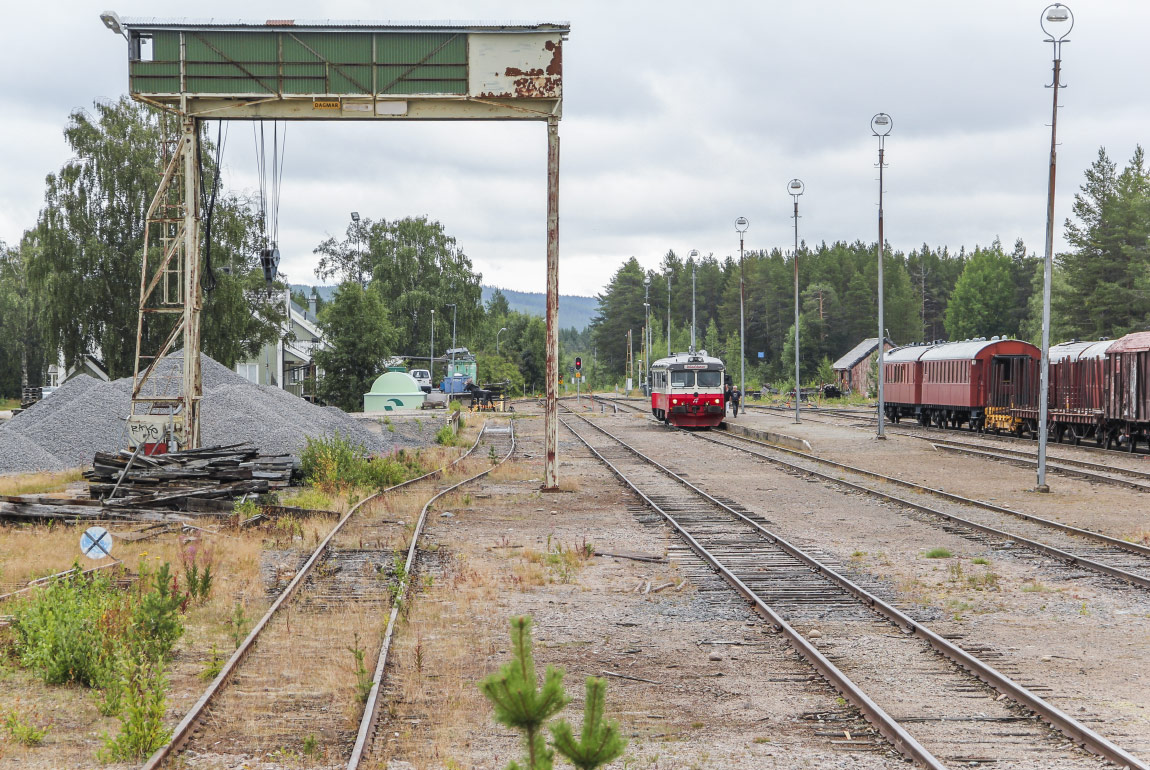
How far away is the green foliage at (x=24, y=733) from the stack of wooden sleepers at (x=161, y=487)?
30.7ft

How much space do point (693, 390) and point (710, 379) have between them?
830mm

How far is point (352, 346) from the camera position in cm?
6081

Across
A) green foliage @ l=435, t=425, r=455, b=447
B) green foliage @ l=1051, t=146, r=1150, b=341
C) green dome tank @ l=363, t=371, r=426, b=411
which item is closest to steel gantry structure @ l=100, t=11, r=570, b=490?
green foliage @ l=435, t=425, r=455, b=447

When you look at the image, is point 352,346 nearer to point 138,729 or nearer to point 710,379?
point 710,379

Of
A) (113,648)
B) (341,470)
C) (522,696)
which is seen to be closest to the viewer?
(522,696)

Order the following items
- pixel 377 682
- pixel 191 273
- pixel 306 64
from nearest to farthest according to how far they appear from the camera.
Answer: pixel 377 682 → pixel 306 64 → pixel 191 273

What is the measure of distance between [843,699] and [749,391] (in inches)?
3688

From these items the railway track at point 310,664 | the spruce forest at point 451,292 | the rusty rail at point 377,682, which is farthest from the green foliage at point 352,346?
the rusty rail at point 377,682

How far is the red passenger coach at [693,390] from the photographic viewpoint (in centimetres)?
4516

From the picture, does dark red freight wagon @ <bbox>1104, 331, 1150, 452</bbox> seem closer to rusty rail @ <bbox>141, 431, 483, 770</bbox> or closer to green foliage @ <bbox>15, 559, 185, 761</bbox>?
rusty rail @ <bbox>141, 431, 483, 770</bbox>

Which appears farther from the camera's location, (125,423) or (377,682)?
(125,423)

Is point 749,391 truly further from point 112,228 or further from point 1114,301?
point 112,228

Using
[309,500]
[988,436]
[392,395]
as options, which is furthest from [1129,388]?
[392,395]

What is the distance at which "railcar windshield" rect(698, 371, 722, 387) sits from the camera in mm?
45344
